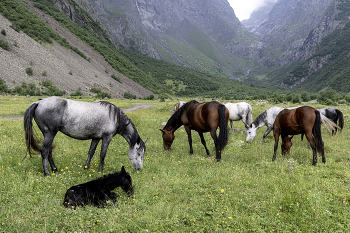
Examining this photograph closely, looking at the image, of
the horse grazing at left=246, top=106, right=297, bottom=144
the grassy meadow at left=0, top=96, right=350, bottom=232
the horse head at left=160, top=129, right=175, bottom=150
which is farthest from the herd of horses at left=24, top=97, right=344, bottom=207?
the horse grazing at left=246, top=106, right=297, bottom=144

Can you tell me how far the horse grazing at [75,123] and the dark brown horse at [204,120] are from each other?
294 centimetres

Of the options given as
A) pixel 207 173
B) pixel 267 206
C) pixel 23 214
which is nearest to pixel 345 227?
pixel 267 206

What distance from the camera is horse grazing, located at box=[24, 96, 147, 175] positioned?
5.39 meters

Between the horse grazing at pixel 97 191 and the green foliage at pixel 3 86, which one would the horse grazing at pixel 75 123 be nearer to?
the horse grazing at pixel 97 191

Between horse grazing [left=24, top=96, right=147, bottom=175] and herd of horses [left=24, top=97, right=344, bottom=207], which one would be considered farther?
horse grazing [left=24, top=96, right=147, bottom=175]

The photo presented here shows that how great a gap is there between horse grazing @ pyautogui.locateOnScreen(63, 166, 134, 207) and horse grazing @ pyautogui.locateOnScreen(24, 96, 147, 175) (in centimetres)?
164

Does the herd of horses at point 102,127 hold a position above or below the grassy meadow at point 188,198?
above

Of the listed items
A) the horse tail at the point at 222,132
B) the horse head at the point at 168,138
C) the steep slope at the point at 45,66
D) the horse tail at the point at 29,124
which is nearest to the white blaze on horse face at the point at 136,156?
Answer: the horse head at the point at 168,138

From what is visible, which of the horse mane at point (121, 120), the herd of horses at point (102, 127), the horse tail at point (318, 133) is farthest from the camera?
the horse tail at point (318, 133)

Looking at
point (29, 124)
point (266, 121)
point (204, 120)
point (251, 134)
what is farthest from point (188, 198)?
point (266, 121)

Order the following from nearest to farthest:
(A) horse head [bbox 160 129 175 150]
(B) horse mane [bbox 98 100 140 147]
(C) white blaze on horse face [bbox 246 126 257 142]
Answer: (B) horse mane [bbox 98 100 140 147], (A) horse head [bbox 160 129 175 150], (C) white blaze on horse face [bbox 246 126 257 142]

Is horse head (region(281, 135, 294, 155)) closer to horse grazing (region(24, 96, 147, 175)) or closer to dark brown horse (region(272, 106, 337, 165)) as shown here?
dark brown horse (region(272, 106, 337, 165))

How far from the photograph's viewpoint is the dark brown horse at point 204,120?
7.50 meters

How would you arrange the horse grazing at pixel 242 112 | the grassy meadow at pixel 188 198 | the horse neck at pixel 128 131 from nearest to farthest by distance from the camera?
1. the grassy meadow at pixel 188 198
2. the horse neck at pixel 128 131
3. the horse grazing at pixel 242 112
